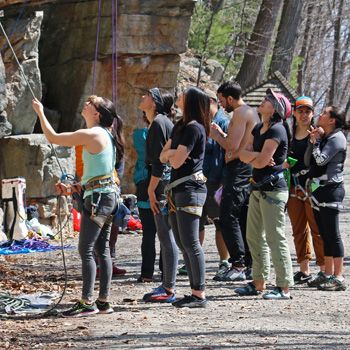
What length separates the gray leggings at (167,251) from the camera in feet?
29.5

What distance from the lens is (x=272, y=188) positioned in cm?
911

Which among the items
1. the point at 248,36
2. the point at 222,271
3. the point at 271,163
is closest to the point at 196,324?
the point at 271,163

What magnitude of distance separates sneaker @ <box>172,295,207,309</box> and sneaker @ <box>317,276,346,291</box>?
166 centimetres

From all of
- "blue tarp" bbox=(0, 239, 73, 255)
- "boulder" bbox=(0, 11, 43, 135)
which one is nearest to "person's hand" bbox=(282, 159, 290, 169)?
→ "blue tarp" bbox=(0, 239, 73, 255)

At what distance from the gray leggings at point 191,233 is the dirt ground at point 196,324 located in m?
0.30

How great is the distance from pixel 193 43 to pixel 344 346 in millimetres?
19089

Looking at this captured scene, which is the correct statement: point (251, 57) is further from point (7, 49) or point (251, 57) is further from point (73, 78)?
point (7, 49)

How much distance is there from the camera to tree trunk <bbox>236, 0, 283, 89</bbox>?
2495cm

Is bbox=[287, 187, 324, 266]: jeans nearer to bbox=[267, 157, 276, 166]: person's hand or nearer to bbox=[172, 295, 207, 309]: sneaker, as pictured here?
bbox=[267, 157, 276, 166]: person's hand

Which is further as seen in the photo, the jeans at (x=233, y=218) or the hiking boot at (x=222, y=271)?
the hiking boot at (x=222, y=271)

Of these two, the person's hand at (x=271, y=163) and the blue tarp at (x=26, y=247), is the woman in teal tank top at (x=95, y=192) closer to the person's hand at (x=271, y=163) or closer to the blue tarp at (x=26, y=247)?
the person's hand at (x=271, y=163)

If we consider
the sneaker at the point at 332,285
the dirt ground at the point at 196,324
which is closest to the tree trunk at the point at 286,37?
the dirt ground at the point at 196,324

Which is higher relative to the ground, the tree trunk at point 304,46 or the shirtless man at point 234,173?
the tree trunk at point 304,46

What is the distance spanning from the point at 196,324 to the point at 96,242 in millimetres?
1131
